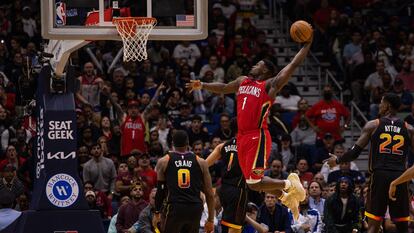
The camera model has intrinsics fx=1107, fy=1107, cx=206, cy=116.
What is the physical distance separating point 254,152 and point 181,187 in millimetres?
1152

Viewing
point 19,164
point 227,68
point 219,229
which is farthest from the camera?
point 227,68

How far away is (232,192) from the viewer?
1530cm

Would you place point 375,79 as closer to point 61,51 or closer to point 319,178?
point 319,178

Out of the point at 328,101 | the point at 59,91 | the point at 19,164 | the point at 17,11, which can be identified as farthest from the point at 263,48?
the point at 59,91

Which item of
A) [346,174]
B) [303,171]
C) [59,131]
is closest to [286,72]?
[59,131]

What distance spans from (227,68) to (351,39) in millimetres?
3162

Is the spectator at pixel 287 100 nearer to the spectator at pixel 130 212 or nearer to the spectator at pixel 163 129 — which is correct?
the spectator at pixel 163 129

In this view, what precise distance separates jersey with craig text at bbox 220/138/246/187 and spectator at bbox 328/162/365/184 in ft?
13.1

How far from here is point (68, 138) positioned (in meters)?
14.7

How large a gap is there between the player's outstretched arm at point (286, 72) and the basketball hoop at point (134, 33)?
1733mm

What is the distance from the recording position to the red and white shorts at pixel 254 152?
14031mm

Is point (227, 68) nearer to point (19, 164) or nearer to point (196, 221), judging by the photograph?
point (19, 164)

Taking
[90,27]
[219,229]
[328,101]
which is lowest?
[219,229]

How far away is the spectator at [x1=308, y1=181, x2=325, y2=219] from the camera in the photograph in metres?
18.0
